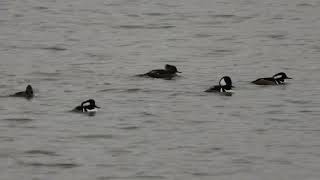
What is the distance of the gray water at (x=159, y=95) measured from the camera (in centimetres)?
2245

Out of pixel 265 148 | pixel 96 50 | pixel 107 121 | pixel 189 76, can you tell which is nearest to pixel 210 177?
pixel 265 148

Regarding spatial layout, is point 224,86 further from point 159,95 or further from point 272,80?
point 272,80

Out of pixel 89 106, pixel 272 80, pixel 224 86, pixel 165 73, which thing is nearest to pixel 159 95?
pixel 224 86

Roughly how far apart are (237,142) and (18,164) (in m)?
4.56

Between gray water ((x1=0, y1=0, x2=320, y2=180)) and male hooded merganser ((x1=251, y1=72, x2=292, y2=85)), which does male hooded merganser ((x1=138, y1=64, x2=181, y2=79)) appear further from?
male hooded merganser ((x1=251, y1=72, x2=292, y2=85))

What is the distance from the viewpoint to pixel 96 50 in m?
39.8

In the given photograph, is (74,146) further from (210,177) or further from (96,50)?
(96,50)

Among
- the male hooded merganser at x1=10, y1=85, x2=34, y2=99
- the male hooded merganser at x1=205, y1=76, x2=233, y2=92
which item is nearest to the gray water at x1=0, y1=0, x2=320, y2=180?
the male hooded merganser at x1=10, y1=85, x2=34, y2=99

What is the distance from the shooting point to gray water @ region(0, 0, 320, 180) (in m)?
22.5

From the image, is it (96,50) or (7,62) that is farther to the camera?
(96,50)

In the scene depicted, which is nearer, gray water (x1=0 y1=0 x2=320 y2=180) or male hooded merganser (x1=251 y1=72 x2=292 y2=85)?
gray water (x1=0 y1=0 x2=320 y2=180)

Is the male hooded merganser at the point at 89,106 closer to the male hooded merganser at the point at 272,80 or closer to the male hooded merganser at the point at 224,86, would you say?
the male hooded merganser at the point at 224,86

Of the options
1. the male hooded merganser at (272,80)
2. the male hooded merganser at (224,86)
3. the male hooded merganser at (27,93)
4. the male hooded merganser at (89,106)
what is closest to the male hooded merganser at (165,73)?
the male hooded merganser at (272,80)

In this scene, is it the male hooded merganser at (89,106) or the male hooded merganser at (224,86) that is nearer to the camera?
the male hooded merganser at (89,106)
